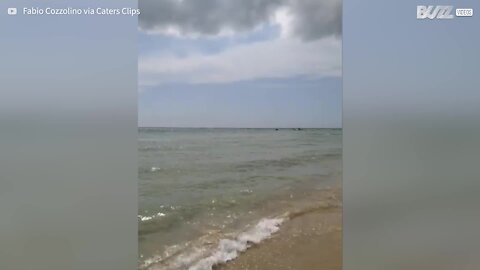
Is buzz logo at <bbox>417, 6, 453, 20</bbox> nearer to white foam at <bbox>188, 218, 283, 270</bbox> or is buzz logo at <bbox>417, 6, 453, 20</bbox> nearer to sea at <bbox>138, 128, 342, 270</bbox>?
sea at <bbox>138, 128, 342, 270</bbox>

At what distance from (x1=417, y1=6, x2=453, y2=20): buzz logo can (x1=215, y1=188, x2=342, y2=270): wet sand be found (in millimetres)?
827

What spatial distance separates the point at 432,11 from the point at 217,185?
117 centimetres

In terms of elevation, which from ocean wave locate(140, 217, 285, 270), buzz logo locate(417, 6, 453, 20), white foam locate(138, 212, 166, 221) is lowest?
ocean wave locate(140, 217, 285, 270)

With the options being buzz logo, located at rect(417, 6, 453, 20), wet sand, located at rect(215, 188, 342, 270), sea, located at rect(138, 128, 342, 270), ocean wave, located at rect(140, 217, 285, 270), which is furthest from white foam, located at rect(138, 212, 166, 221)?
buzz logo, located at rect(417, 6, 453, 20)

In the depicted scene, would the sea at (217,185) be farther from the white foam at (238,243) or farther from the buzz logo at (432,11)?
the buzz logo at (432,11)

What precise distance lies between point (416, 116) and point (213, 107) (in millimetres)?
859

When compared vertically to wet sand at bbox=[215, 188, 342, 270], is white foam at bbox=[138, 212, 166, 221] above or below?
above

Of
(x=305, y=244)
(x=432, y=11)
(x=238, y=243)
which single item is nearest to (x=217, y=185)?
(x=238, y=243)

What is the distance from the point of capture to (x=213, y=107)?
168 centimetres

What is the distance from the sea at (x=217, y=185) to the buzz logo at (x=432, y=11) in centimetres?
60

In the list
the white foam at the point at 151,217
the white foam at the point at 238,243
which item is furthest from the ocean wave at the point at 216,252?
the white foam at the point at 151,217

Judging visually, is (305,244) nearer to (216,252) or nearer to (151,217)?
(216,252)

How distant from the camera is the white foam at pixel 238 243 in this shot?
167 centimetres

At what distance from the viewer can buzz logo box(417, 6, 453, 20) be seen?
5.44 ft
